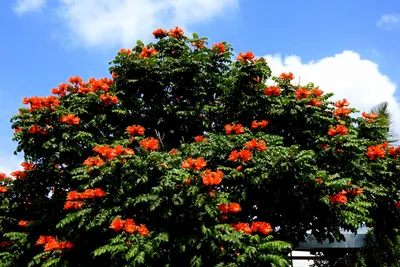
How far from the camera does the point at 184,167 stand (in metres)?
6.37

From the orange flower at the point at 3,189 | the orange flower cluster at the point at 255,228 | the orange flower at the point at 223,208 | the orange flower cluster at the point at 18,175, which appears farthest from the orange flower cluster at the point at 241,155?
the orange flower at the point at 3,189

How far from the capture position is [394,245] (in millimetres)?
9141

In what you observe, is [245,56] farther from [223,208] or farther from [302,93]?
[223,208]

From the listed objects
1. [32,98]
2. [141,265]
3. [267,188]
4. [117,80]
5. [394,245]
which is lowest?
[141,265]

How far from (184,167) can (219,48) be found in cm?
398

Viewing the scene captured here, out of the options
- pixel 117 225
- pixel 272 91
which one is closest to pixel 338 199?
pixel 272 91

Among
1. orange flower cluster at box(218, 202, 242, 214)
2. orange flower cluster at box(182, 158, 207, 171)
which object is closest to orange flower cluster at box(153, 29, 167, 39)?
orange flower cluster at box(182, 158, 207, 171)

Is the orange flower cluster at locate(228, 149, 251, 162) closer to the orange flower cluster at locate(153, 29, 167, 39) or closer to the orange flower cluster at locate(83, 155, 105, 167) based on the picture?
the orange flower cluster at locate(83, 155, 105, 167)

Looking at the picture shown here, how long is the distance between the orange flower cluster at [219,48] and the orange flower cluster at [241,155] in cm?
325

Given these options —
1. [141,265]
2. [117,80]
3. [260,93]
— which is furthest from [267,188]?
[117,80]

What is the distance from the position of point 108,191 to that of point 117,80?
2.89m

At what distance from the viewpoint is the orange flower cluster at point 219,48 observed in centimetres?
941

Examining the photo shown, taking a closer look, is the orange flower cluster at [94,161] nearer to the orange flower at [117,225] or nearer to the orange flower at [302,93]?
the orange flower at [117,225]

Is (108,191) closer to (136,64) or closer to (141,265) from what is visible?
(141,265)
